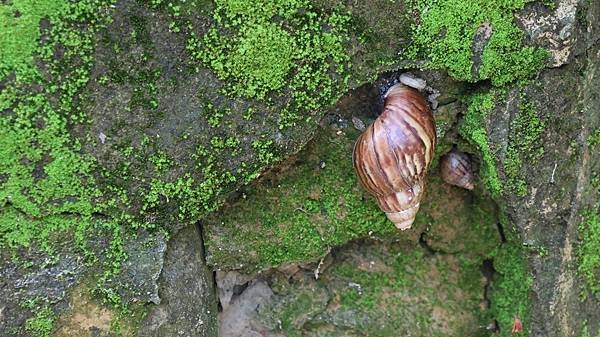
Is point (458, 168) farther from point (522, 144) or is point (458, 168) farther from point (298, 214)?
point (298, 214)

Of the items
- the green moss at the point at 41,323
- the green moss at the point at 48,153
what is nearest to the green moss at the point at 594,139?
the green moss at the point at 48,153

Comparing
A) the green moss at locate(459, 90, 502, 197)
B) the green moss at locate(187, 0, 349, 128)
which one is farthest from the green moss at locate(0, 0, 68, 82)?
the green moss at locate(459, 90, 502, 197)

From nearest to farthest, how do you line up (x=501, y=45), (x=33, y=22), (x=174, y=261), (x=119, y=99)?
(x=33, y=22), (x=119, y=99), (x=501, y=45), (x=174, y=261)

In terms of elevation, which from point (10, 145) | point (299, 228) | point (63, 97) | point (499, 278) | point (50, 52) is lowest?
point (499, 278)

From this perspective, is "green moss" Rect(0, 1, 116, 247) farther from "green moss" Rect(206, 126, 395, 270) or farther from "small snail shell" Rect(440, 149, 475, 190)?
"small snail shell" Rect(440, 149, 475, 190)

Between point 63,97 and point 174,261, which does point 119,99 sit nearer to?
point 63,97

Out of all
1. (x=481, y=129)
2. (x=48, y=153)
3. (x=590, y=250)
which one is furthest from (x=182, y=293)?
(x=590, y=250)

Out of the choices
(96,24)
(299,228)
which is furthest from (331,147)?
(96,24)
